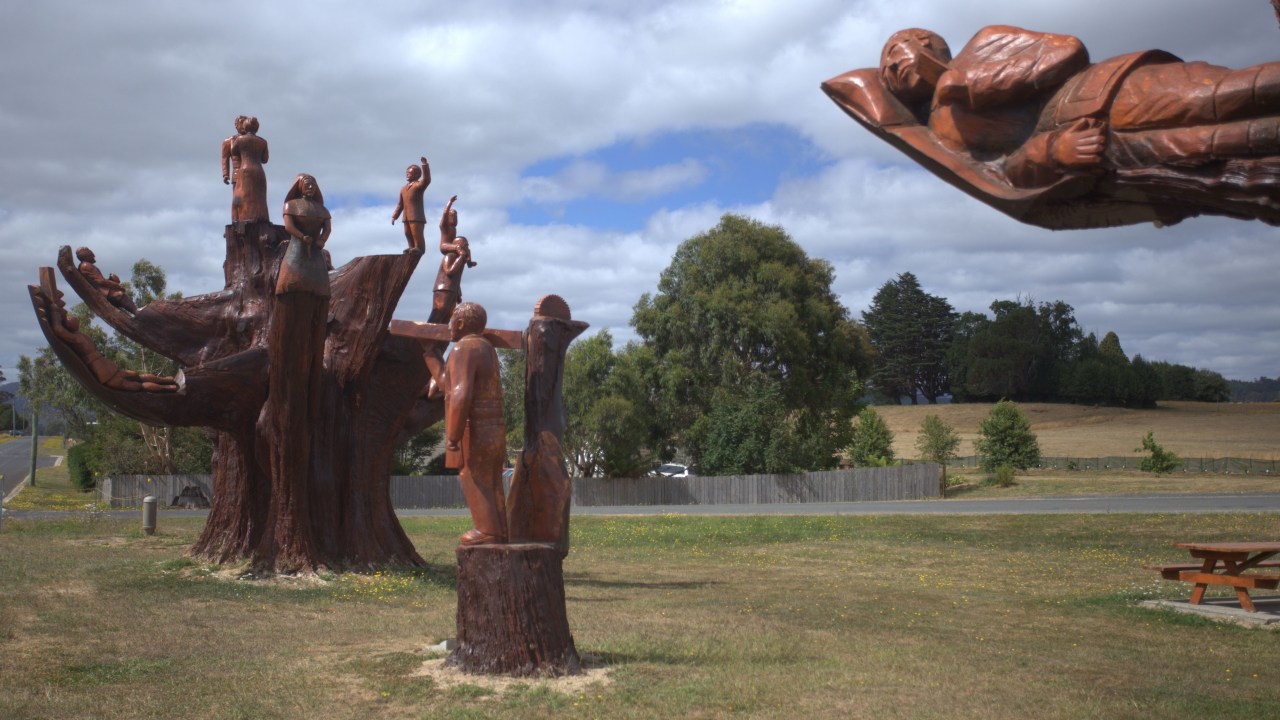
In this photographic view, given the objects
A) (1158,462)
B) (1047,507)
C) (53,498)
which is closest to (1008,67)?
(1047,507)

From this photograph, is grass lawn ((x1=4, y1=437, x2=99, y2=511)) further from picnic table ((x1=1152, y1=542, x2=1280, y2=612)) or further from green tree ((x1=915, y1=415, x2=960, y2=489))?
A: green tree ((x1=915, y1=415, x2=960, y2=489))

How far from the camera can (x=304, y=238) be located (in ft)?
41.4

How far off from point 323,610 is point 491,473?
165 inches

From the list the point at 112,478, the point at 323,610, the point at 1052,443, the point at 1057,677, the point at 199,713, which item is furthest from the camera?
the point at 1052,443

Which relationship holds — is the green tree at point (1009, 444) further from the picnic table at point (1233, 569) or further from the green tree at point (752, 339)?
the picnic table at point (1233, 569)

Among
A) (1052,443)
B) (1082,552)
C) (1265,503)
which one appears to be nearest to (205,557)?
(1082,552)

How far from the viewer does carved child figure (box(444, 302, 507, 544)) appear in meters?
8.70

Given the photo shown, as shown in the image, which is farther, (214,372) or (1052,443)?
(1052,443)

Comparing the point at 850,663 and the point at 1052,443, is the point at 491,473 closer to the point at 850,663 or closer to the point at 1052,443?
the point at 850,663

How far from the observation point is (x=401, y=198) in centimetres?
1510

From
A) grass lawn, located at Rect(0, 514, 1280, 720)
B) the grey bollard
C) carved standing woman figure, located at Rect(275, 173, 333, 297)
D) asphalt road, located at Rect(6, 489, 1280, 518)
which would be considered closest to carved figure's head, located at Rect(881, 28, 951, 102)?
grass lawn, located at Rect(0, 514, 1280, 720)

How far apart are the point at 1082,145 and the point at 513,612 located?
249 inches

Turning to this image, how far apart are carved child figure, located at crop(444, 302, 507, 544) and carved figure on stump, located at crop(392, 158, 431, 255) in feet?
20.1

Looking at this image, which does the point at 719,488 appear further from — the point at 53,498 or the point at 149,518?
the point at 53,498
